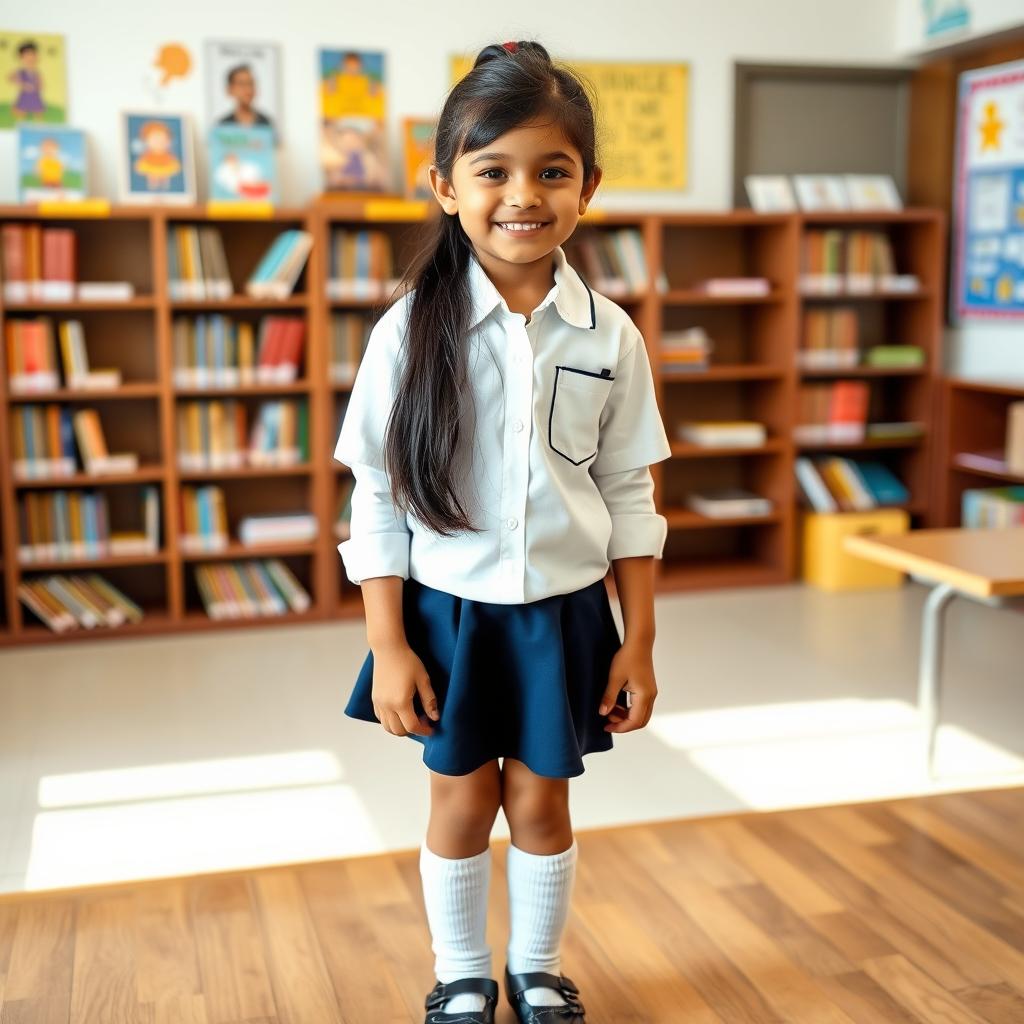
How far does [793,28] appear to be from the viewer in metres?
4.99

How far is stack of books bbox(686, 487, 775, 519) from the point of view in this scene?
4.94 m

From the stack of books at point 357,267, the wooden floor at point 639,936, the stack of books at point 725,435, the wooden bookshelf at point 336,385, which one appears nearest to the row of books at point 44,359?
the wooden bookshelf at point 336,385

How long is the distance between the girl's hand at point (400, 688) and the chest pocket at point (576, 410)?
326 mm

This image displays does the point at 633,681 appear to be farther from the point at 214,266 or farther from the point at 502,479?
the point at 214,266

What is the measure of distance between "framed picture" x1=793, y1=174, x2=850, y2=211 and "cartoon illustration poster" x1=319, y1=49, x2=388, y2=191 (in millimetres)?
1618

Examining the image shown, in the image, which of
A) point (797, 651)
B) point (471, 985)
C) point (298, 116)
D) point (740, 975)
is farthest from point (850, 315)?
point (471, 985)

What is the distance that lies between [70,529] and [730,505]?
7.95 feet

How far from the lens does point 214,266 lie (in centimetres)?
435

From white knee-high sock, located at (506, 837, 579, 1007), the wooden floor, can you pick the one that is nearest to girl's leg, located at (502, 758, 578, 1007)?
white knee-high sock, located at (506, 837, 579, 1007)

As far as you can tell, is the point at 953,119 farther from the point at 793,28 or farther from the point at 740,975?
the point at 740,975

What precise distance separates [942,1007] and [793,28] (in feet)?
13.4

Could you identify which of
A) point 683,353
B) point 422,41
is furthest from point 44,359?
point 683,353

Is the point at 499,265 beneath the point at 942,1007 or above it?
above

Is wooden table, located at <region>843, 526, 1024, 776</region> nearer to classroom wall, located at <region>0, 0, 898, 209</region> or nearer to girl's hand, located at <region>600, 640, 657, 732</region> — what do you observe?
girl's hand, located at <region>600, 640, 657, 732</region>
